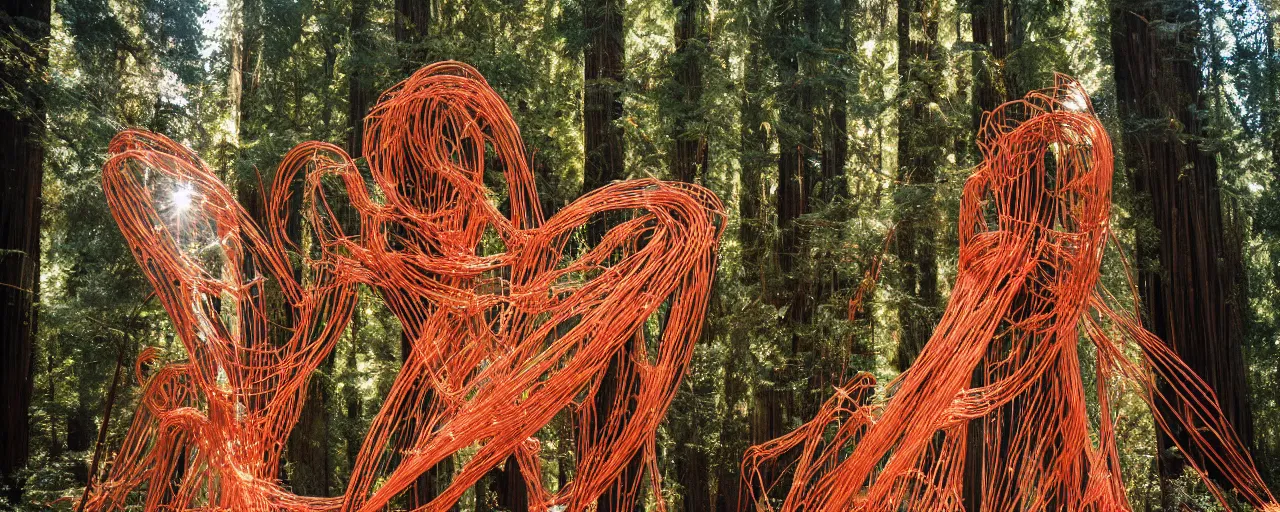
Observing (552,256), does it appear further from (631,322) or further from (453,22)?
(453,22)

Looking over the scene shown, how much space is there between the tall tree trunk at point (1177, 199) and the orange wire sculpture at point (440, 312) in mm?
3464

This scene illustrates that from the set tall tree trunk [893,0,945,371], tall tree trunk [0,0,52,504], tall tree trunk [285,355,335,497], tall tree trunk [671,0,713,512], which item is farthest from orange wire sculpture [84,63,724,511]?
tall tree trunk [893,0,945,371]

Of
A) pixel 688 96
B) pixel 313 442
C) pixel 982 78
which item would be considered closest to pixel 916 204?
pixel 982 78

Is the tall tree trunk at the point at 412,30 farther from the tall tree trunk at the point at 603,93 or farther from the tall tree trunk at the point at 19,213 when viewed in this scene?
the tall tree trunk at the point at 19,213

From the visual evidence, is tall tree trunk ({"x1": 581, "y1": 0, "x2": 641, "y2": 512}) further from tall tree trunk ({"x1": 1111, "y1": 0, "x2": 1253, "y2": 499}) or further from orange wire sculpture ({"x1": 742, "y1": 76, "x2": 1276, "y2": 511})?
tall tree trunk ({"x1": 1111, "y1": 0, "x2": 1253, "y2": 499})

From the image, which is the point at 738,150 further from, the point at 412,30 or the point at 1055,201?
the point at 1055,201

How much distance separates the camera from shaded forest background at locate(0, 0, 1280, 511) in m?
6.64

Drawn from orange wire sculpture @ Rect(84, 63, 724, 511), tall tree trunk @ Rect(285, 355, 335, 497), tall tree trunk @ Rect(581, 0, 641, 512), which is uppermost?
tall tree trunk @ Rect(581, 0, 641, 512)

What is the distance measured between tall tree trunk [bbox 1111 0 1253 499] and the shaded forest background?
0.06ft

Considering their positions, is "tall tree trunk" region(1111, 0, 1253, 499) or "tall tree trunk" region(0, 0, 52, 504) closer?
"tall tree trunk" region(1111, 0, 1253, 499)

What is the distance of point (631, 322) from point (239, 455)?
7.69 feet

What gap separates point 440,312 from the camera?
5.22 meters

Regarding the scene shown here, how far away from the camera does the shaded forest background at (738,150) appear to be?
261 inches

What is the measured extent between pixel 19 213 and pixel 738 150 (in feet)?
18.0
